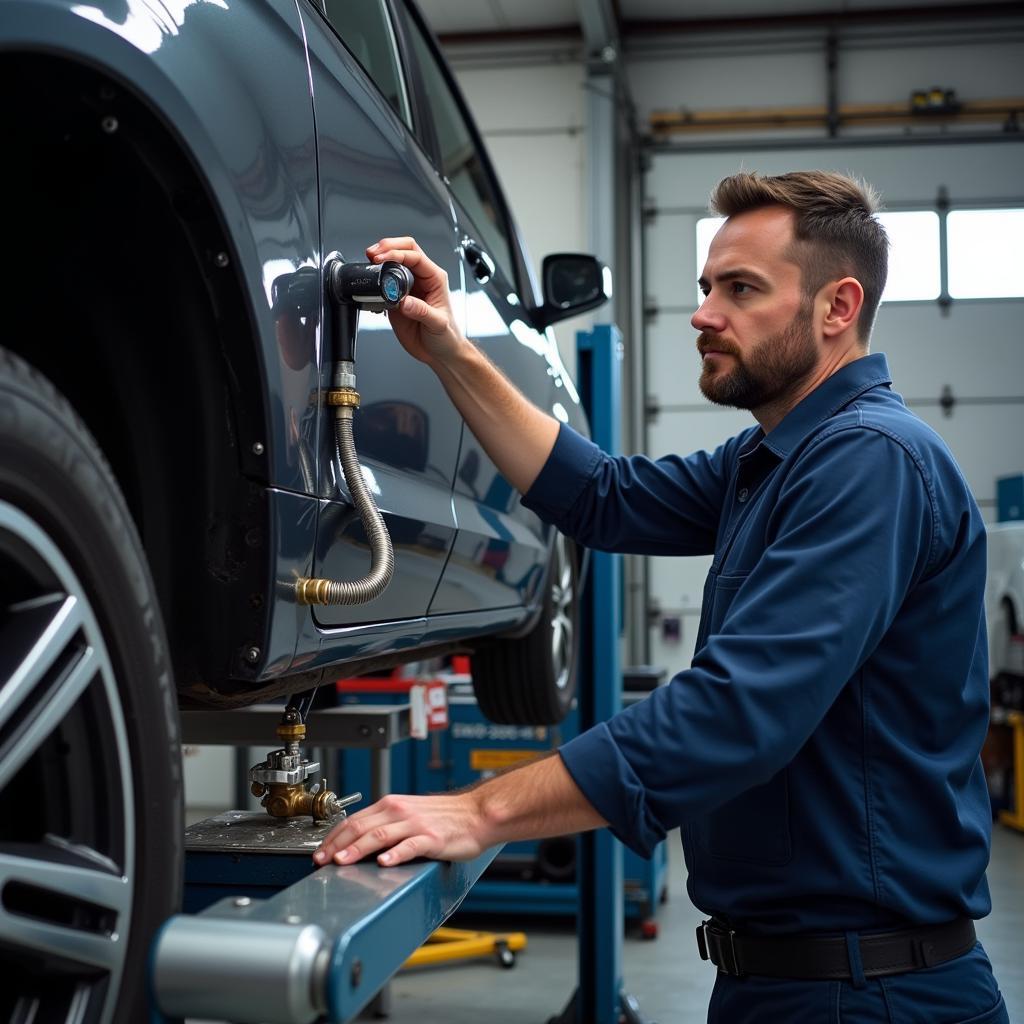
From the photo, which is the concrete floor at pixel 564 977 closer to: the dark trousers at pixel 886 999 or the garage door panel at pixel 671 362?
the dark trousers at pixel 886 999

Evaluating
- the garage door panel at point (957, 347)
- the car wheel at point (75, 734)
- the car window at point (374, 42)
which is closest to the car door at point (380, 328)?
the car window at point (374, 42)

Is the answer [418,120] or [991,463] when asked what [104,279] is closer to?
[418,120]

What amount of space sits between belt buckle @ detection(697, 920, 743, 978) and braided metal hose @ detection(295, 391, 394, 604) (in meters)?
0.68

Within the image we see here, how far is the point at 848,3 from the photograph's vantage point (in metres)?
8.69

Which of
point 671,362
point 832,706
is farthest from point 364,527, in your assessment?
point 671,362

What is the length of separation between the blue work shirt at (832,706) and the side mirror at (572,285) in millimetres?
1085

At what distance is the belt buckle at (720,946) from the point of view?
5.21 feet

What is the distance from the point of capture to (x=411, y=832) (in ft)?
3.93

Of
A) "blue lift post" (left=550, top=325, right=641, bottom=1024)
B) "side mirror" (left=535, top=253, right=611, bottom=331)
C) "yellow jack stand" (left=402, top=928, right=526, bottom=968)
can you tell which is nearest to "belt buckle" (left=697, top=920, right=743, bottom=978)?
"side mirror" (left=535, top=253, right=611, bottom=331)

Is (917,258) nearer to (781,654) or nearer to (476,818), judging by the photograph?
(781,654)

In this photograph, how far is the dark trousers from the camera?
148 cm

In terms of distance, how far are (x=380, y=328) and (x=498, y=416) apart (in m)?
0.38

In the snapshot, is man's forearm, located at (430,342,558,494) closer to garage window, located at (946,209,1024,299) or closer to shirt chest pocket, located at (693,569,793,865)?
shirt chest pocket, located at (693,569,793,865)

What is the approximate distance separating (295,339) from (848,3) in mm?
8627
